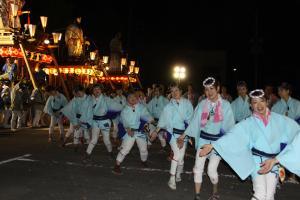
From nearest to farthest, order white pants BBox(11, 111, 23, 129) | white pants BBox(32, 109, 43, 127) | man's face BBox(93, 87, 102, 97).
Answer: man's face BBox(93, 87, 102, 97)
white pants BBox(11, 111, 23, 129)
white pants BBox(32, 109, 43, 127)

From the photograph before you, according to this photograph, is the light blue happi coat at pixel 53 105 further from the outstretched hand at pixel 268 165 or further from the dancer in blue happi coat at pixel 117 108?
the outstretched hand at pixel 268 165

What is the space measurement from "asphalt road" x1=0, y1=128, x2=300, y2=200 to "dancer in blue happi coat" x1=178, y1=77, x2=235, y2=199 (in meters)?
0.65

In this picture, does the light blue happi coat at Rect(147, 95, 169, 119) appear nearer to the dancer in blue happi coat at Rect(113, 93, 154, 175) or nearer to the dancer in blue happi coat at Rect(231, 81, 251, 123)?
the dancer in blue happi coat at Rect(231, 81, 251, 123)

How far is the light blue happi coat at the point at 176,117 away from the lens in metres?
8.29

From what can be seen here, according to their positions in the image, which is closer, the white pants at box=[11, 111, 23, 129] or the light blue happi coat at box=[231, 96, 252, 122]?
the light blue happi coat at box=[231, 96, 252, 122]

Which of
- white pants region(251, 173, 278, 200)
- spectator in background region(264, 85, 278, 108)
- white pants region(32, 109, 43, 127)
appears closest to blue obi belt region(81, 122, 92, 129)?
spectator in background region(264, 85, 278, 108)

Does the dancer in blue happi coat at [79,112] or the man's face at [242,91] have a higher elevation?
the man's face at [242,91]

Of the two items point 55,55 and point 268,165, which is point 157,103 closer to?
point 268,165

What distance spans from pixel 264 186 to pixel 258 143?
517mm

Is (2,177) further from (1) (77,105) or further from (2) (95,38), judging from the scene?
(2) (95,38)

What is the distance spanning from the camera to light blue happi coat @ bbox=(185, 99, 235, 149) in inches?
278

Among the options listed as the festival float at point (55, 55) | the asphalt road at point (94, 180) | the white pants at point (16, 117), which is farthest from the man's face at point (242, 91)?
the festival float at point (55, 55)

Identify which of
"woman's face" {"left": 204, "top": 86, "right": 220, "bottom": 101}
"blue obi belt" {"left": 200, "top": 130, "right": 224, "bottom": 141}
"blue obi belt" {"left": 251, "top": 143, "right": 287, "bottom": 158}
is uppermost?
"woman's face" {"left": 204, "top": 86, "right": 220, "bottom": 101}

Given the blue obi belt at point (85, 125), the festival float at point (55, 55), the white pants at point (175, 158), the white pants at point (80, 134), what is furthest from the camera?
the festival float at point (55, 55)
